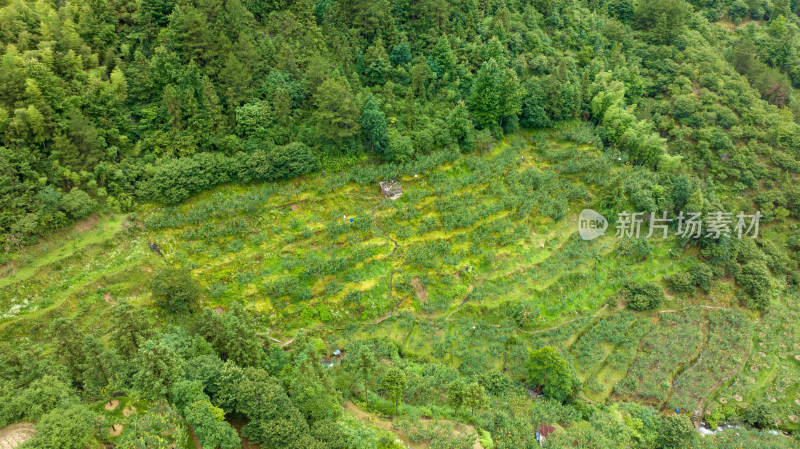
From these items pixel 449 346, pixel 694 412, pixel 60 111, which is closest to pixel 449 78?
pixel 449 346

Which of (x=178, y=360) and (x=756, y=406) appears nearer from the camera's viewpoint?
(x=178, y=360)

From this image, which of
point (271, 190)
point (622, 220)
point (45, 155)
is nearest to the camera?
point (45, 155)

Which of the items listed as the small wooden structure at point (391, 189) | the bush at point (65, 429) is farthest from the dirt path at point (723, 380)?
the bush at point (65, 429)

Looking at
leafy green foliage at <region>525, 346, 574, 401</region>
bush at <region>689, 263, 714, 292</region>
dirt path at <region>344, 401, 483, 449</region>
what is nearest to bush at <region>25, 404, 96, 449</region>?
dirt path at <region>344, 401, 483, 449</region>

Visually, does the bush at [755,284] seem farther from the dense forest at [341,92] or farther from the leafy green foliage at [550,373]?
the leafy green foliage at [550,373]

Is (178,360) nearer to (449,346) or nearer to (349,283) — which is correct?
(349,283)

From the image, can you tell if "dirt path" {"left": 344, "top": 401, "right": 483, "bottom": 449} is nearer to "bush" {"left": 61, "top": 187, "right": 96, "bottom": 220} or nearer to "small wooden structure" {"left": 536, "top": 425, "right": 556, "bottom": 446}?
"small wooden structure" {"left": 536, "top": 425, "right": 556, "bottom": 446}

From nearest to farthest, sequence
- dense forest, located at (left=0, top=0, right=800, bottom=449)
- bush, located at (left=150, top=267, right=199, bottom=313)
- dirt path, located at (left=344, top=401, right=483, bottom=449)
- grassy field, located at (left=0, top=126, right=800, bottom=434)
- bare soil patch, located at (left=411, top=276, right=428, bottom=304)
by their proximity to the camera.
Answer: dense forest, located at (left=0, top=0, right=800, bottom=449)
dirt path, located at (left=344, top=401, right=483, bottom=449)
bush, located at (left=150, top=267, right=199, bottom=313)
grassy field, located at (left=0, top=126, right=800, bottom=434)
bare soil patch, located at (left=411, top=276, right=428, bottom=304)
